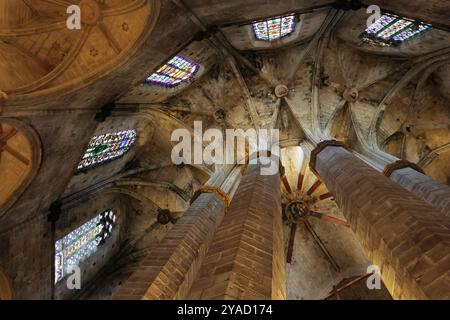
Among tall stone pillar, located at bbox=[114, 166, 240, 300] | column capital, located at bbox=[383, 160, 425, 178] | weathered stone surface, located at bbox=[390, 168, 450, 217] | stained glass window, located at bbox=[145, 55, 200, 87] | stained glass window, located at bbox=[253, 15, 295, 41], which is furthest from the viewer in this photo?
stained glass window, located at bbox=[253, 15, 295, 41]

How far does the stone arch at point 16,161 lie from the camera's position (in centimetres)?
765

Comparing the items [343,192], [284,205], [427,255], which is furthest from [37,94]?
[284,205]

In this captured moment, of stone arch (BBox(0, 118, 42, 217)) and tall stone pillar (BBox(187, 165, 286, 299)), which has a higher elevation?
stone arch (BBox(0, 118, 42, 217))

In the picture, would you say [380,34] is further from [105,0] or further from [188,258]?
[188,258]

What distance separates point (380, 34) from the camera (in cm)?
1155

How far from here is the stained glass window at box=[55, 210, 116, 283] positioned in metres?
10.0

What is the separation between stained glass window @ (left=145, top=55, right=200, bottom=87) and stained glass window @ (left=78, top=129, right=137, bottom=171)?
2168 millimetres

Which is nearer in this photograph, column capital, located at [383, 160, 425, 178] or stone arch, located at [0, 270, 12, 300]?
stone arch, located at [0, 270, 12, 300]

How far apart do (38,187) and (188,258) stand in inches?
210

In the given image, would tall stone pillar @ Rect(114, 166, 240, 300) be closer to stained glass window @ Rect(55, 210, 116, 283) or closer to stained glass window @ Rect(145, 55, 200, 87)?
stained glass window @ Rect(145, 55, 200, 87)

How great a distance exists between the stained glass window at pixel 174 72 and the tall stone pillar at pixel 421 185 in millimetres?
6990

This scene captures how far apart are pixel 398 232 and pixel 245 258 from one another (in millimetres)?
1897

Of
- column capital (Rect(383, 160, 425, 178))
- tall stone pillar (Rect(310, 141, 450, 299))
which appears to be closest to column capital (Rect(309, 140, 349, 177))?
column capital (Rect(383, 160, 425, 178))

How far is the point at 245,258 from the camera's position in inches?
142
